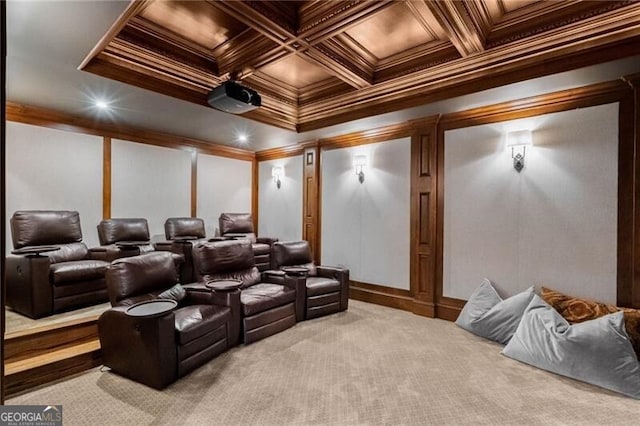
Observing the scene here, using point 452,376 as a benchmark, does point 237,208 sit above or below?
above

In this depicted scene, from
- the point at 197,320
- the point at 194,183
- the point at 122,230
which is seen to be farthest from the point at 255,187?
the point at 197,320

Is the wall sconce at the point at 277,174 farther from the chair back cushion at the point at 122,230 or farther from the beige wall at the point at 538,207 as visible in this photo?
the beige wall at the point at 538,207

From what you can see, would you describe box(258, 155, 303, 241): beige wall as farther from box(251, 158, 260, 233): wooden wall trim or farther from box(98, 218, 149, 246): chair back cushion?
box(98, 218, 149, 246): chair back cushion

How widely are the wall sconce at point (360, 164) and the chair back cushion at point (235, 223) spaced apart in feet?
7.54

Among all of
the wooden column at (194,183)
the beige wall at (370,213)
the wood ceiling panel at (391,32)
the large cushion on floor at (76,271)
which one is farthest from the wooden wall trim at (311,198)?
the large cushion on floor at (76,271)

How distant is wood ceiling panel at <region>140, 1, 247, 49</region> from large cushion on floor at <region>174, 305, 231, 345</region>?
98.3 inches

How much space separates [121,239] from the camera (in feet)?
14.0

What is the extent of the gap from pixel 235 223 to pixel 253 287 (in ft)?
7.29

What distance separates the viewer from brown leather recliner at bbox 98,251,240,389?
2.28 m

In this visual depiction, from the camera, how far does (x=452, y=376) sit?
2566 millimetres

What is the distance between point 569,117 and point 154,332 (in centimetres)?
419

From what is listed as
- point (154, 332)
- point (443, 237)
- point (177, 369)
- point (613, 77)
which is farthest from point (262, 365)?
point (613, 77)

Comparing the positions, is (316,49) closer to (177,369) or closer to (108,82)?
(108,82)

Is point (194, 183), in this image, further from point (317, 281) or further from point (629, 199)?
point (629, 199)
